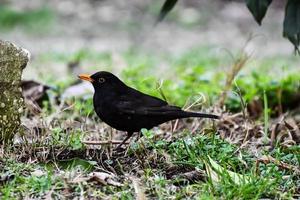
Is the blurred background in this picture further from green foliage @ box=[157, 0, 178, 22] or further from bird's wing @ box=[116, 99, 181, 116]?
bird's wing @ box=[116, 99, 181, 116]

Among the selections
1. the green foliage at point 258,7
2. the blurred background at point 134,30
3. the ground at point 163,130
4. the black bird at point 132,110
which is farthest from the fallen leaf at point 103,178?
the blurred background at point 134,30

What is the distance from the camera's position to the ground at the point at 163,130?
13.4 feet

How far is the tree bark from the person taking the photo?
15.5ft

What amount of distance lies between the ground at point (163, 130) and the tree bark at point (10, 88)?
0.12 metres

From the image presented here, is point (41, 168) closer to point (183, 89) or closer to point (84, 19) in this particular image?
point (183, 89)

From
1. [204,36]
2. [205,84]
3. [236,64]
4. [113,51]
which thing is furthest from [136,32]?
[236,64]

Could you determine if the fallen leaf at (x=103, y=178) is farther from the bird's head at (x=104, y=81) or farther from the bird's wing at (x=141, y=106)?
the bird's head at (x=104, y=81)

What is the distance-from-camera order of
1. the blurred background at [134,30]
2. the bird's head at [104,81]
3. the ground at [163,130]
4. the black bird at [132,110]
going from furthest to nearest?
the blurred background at [134,30]
the bird's head at [104,81]
the black bird at [132,110]
the ground at [163,130]

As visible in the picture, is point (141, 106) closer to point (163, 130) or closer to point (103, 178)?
point (103, 178)

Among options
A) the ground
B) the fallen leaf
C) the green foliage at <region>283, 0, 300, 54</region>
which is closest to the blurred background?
the ground

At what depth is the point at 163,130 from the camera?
6121 millimetres

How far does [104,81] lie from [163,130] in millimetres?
1147

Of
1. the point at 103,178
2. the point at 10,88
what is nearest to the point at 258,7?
the point at 103,178

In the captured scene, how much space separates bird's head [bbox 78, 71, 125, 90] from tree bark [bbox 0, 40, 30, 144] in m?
0.46
